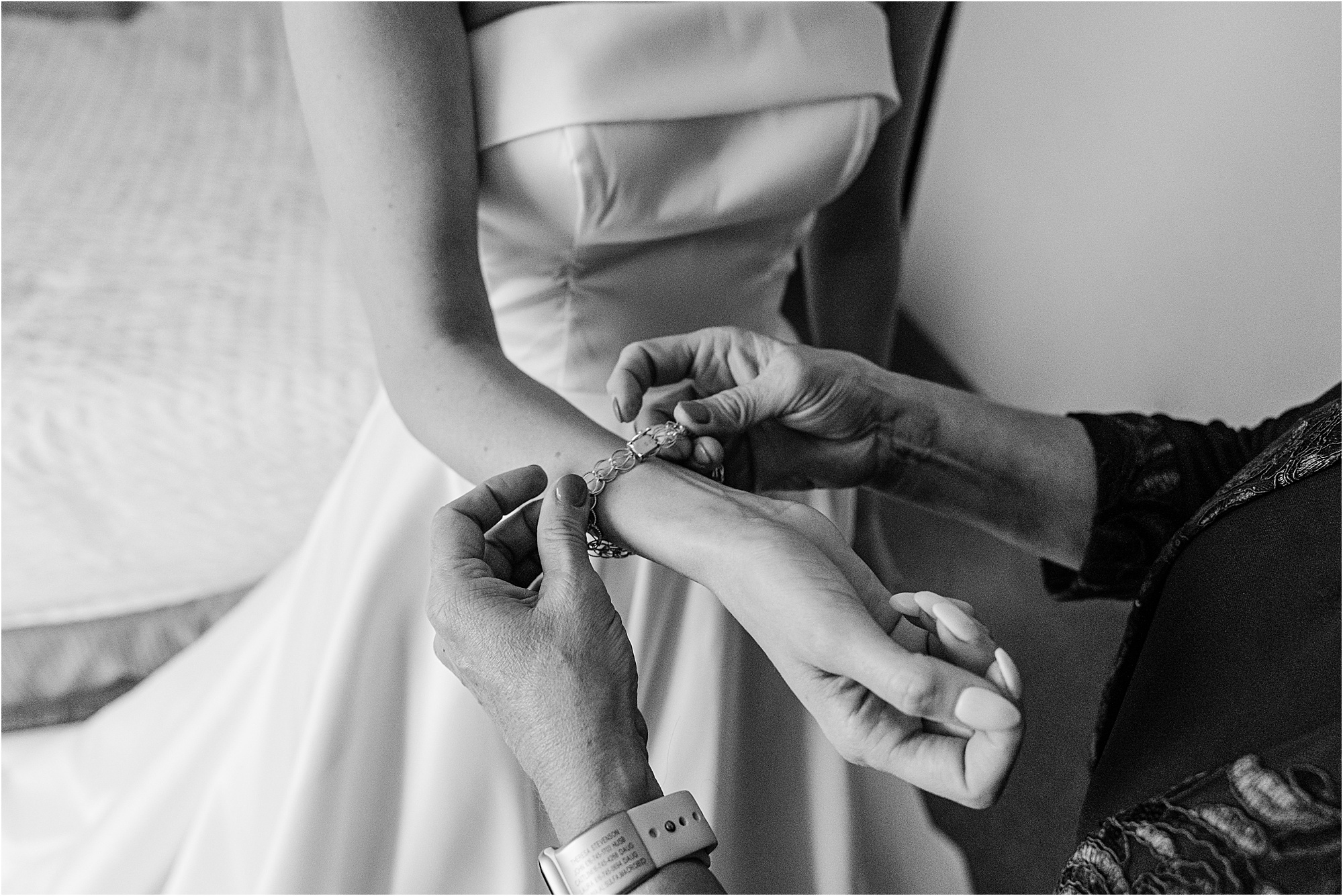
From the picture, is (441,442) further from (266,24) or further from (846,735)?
(266,24)

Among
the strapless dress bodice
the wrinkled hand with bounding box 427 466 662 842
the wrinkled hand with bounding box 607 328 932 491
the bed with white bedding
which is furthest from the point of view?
the bed with white bedding

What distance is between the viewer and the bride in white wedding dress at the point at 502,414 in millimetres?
873

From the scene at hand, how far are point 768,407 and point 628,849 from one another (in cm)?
41

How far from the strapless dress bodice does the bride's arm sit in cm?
8

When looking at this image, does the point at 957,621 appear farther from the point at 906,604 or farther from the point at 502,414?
the point at 502,414

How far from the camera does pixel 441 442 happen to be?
899 mm

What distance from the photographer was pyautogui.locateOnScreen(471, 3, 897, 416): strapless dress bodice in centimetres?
96

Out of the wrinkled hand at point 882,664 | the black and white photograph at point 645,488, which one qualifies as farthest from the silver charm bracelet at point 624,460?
the wrinkled hand at point 882,664

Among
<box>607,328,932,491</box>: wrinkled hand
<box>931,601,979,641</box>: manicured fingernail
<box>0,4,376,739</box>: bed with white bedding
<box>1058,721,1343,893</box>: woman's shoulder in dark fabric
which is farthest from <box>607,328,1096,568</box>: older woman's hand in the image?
<box>0,4,376,739</box>: bed with white bedding

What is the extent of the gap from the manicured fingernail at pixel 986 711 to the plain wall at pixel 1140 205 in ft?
4.49

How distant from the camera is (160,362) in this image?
163 centimetres

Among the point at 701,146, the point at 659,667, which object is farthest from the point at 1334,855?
the point at 701,146

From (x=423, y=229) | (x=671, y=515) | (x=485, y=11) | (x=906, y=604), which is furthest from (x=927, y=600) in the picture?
(x=485, y=11)

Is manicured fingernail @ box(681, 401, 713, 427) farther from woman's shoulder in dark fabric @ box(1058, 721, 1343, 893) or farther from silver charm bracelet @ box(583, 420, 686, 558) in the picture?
woman's shoulder in dark fabric @ box(1058, 721, 1343, 893)
